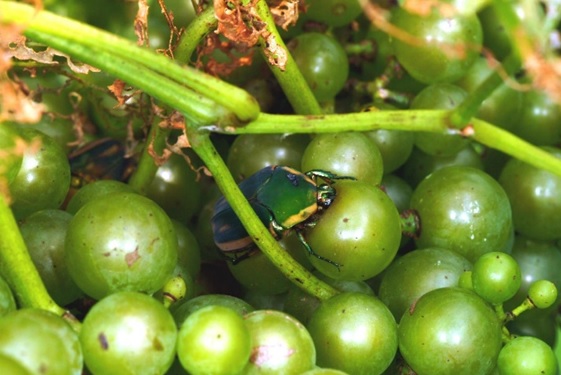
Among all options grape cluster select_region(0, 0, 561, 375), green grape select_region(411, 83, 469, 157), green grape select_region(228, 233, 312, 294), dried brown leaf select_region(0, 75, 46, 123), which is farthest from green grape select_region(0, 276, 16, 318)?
green grape select_region(411, 83, 469, 157)

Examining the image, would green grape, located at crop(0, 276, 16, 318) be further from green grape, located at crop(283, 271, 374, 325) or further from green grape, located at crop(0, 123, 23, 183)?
green grape, located at crop(283, 271, 374, 325)

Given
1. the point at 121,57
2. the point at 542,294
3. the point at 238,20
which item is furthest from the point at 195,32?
the point at 542,294

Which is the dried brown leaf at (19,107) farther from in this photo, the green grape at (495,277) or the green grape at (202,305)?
the green grape at (495,277)

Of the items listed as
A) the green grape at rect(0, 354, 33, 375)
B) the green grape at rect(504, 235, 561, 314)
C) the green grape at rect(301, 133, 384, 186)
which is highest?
the green grape at rect(0, 354, 33, 375)

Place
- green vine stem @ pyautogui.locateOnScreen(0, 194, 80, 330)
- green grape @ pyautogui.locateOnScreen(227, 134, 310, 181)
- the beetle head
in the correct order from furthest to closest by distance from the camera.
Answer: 1. green grape @ pyautogui.locateOnScreen(227, 134, 310, 181)
2. the beetle head
3. green vine stem @ pyautogui.locateOnScreen(0, 194, 80, 330)

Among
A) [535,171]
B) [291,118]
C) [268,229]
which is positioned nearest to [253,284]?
[268,229]

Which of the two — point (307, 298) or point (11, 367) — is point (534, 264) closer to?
point (307, 298)

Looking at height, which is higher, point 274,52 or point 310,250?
point 274,52

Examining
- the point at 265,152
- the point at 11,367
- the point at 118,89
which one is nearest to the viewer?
the point at 11,367
